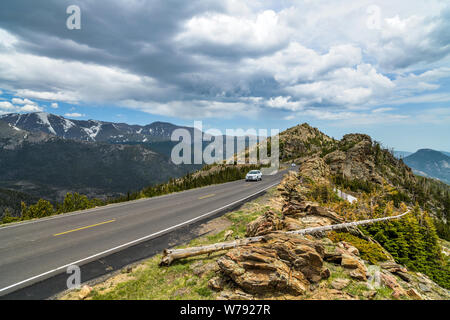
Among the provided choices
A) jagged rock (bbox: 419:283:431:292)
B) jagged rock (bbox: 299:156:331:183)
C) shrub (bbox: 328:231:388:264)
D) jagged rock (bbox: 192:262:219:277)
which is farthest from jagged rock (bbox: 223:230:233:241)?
jagged rock (bbox: 299:156:331:183)

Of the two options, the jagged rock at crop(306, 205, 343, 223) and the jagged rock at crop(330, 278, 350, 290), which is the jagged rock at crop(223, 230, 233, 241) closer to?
the jagged rock at crop(330, 278, 350, 290)

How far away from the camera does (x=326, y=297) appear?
5.68 metres

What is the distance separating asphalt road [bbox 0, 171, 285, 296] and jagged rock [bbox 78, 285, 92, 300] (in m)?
1.59

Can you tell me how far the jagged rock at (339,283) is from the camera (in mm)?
6259

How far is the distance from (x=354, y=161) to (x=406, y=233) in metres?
→ 39.2

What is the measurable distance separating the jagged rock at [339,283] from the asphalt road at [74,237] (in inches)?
297

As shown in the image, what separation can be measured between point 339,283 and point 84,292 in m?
7.24

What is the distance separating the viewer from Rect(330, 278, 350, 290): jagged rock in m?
6.26

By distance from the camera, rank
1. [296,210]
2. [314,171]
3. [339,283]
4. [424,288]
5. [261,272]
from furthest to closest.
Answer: [314,171] < [296,210] < [424,288] < [339,283] < [261,272]

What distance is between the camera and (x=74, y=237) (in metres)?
9.59

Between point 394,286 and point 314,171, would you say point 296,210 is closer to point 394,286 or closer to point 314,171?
point 394,286

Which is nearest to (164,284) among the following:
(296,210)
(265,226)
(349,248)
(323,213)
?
(265,226)

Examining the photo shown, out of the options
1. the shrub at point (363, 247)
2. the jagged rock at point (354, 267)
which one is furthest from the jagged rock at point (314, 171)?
the jagged rock at point (354, 267)
